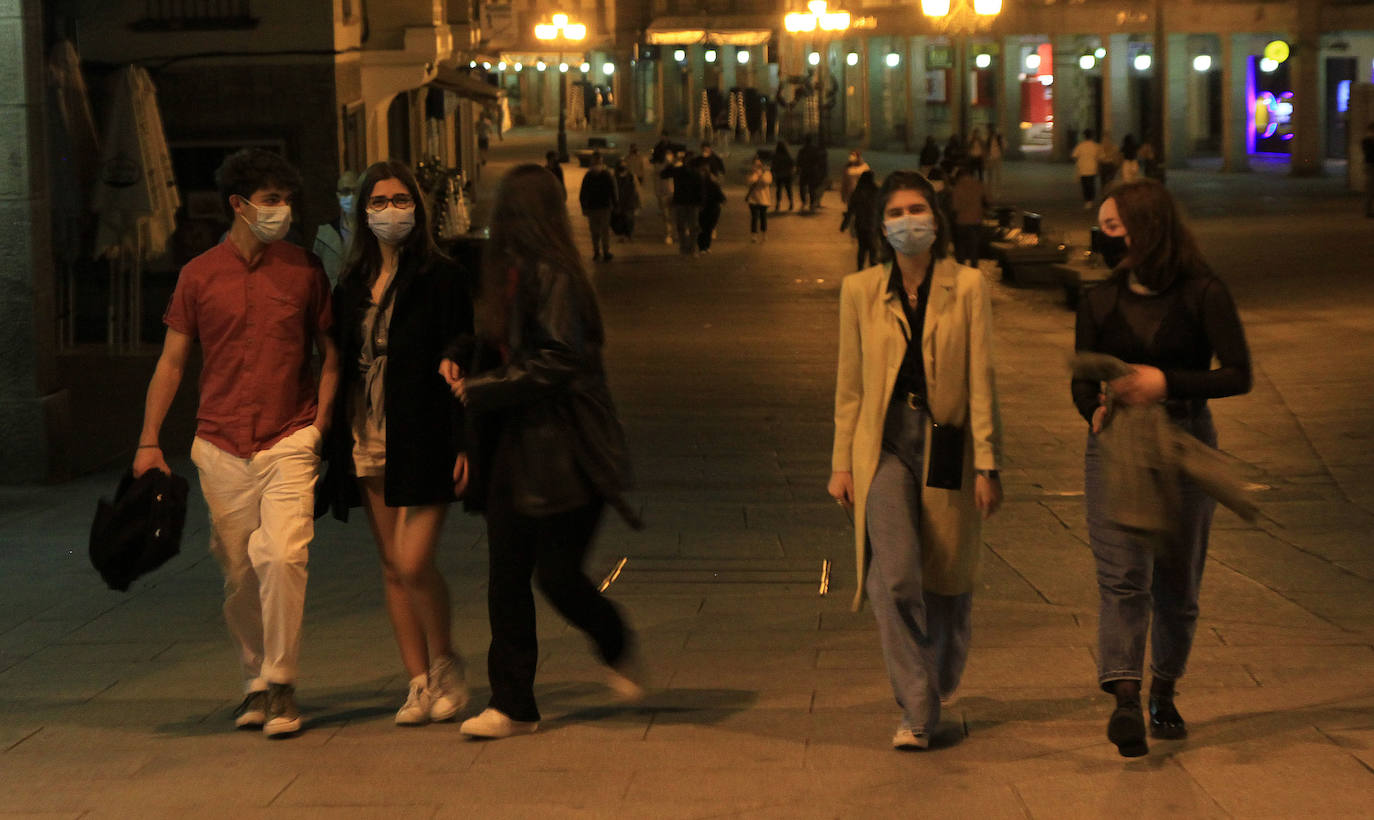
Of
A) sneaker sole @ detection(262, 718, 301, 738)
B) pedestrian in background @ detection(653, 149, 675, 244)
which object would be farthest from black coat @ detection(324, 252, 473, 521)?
pedestrian in background @ detection(653, 149, 675, 244)

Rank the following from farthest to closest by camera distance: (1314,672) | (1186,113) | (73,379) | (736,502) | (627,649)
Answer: (1186,113), (73,379), (736,502), (1314,672), (627,649)

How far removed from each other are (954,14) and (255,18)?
2095cm

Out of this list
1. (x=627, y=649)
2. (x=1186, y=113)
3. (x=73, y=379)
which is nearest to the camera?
(x=627, y=649)

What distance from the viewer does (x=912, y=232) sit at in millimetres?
5340

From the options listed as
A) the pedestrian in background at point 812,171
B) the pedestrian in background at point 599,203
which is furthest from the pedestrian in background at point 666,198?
the pedestrian in background at point 812,171

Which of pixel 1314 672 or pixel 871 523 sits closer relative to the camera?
pixel 871 523

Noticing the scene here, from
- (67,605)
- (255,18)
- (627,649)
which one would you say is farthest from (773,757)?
(255,18)

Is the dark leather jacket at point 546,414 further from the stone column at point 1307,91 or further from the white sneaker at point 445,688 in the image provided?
the stone column at point 1307,91

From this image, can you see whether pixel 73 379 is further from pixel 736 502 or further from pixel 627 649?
pixel 627 649

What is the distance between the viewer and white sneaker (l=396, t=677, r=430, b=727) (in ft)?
19.1

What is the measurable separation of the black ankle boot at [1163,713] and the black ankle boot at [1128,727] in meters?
0.18

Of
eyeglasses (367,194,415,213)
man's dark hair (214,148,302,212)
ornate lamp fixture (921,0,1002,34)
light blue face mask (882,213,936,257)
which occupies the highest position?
ornate lamp fixture (921,0,1002,34)

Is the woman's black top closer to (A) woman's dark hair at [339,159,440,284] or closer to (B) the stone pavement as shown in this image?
(B) the stone pavement

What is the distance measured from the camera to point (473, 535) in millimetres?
9617
